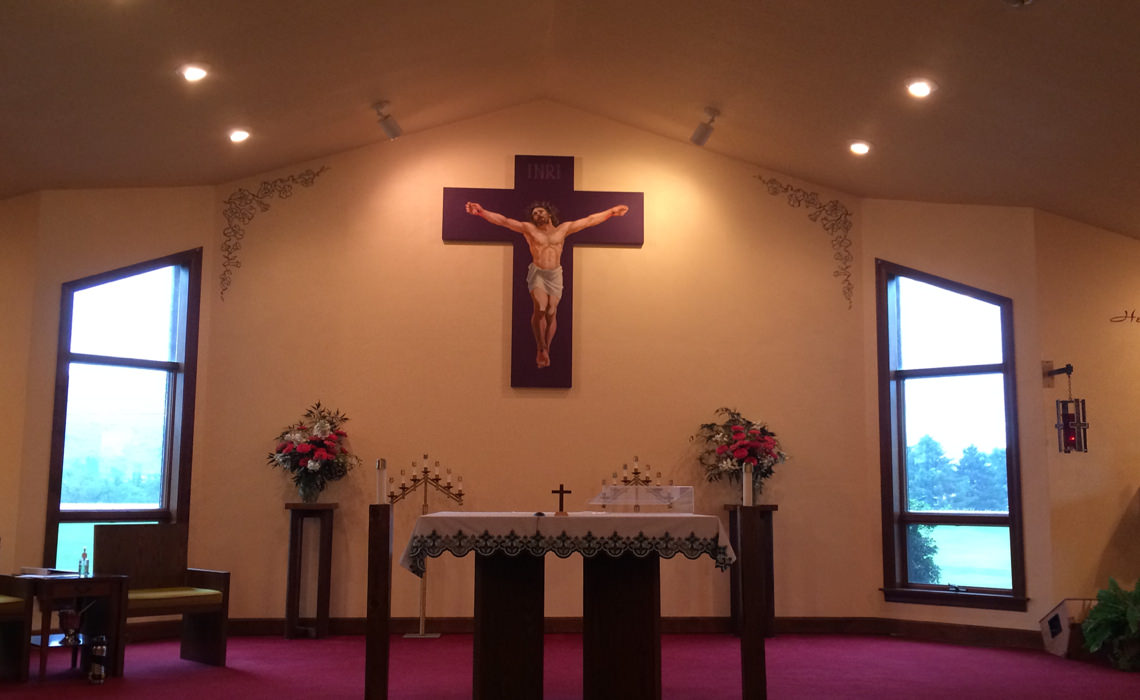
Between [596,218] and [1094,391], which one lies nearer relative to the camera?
[1094,391]

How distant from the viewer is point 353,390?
8.27 m

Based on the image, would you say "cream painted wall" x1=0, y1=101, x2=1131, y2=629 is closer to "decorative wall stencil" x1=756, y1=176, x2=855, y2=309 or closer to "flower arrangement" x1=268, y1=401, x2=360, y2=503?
"decorative wall stencil" x1=756, y1=176, x2=855, y2=309

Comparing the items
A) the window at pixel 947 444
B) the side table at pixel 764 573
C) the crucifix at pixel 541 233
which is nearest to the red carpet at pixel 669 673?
the side table at pixel 764 573

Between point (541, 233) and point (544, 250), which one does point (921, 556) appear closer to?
point (544, 250)

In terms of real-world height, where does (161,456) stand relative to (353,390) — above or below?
below

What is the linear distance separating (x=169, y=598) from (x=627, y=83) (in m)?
4.67

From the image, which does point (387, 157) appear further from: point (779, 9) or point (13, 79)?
point (779, 9)

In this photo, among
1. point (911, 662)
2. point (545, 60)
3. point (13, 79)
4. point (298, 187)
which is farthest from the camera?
point (298, 187)

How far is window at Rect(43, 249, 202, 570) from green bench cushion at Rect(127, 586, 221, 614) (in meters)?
1.23

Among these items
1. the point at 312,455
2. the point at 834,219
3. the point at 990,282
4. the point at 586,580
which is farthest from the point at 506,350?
the point at 990,282

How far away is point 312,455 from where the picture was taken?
7.80 metres

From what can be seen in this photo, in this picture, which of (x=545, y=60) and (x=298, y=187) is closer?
(x=545, y=60)

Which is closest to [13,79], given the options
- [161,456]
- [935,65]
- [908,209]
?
[161,456]

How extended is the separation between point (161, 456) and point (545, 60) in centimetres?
411
